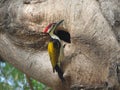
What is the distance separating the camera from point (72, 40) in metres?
2.80

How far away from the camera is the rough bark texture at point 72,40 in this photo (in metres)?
2.63

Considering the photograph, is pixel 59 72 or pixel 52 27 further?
pixel 52 27

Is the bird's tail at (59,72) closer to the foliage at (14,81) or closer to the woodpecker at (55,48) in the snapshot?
the woodpecker at (55,48)

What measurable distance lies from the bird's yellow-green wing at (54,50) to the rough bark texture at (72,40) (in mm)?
69

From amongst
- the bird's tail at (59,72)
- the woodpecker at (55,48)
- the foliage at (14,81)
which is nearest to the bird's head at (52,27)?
the woodpecker at (55,48)

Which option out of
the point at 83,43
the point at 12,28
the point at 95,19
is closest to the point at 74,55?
the point at 83,43

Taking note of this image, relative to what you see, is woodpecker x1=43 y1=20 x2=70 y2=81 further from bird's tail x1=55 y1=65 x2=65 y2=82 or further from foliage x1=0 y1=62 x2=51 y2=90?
foliage x1=0 y1=62 x2=51 y2=90

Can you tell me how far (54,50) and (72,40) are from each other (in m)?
0.15

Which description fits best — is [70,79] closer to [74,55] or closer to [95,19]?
[74,55]

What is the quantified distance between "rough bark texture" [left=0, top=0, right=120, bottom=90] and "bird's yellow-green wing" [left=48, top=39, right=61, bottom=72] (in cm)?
7

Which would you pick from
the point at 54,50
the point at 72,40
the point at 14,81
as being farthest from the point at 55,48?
the point at 14,81

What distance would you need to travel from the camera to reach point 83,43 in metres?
2.73

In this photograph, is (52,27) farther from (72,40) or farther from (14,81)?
(14,81)

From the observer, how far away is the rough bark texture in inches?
104
